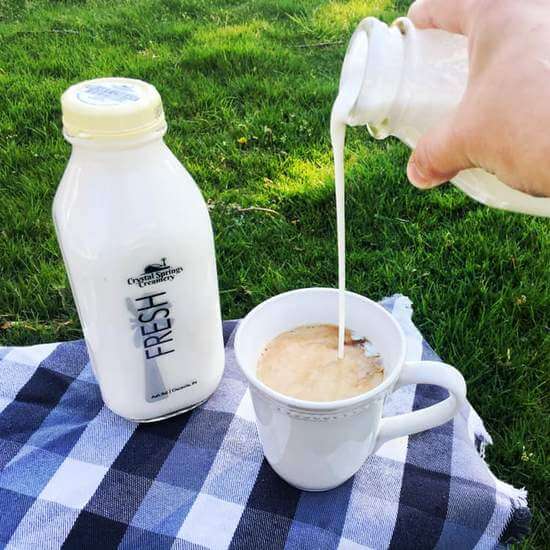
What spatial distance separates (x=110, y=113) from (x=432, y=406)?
45 cm

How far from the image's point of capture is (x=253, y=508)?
2.48 ft

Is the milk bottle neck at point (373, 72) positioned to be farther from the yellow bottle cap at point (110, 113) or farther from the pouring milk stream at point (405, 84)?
the yellow bottle cap at point (110, 113)

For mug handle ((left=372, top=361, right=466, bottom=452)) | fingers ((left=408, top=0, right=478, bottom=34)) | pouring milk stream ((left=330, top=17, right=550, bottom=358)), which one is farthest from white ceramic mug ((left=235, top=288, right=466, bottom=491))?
fingers ((left=408, top=0, right=478, bottom=34))

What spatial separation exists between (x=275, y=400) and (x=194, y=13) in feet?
7.54

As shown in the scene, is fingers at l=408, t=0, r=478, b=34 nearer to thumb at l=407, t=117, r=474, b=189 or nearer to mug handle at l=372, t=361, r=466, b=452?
thumb at l=407, t=117, r=474, b=189

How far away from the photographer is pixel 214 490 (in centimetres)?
77

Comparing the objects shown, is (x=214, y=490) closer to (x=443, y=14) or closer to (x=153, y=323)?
(x=153, y=323)

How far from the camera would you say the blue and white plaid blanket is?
73 centimetres

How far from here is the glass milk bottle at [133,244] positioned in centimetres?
64

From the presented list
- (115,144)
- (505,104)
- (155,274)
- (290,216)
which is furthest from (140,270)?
(290,216)

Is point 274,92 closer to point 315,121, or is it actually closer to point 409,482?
point 315,121

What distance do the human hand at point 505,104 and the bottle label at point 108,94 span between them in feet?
0.96

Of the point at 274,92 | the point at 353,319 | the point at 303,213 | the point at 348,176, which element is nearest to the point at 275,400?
the point at 353,319

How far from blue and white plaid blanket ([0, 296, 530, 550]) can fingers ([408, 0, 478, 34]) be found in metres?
0.49
